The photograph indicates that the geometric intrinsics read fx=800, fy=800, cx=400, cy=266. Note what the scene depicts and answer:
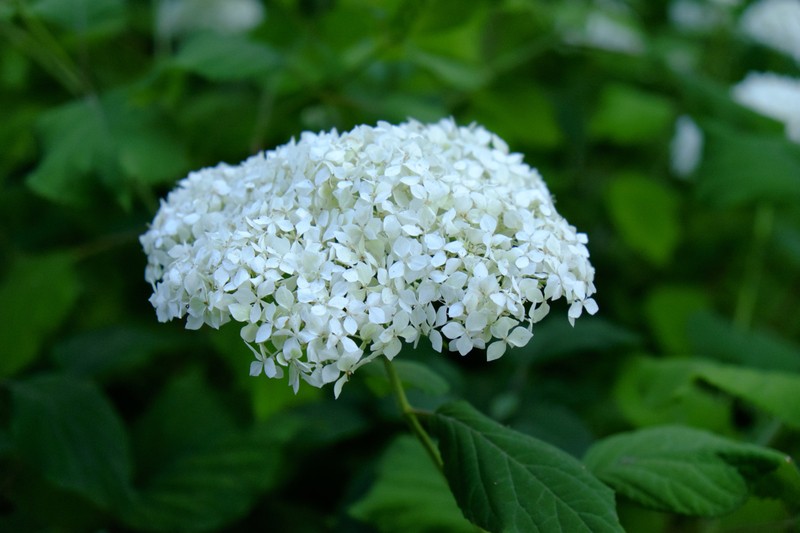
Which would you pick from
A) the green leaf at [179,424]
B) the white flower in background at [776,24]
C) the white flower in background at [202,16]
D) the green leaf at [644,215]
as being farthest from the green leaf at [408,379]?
the white flower in background at [776,24]

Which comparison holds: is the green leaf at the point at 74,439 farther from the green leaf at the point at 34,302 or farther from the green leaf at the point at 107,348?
the green leaf at the point at 34,302

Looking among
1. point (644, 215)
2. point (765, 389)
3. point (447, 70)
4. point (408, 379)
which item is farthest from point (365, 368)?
point (644, 215)

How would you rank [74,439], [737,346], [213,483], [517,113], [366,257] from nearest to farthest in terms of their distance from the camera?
[366,257]
[74,439]
[213,483]
[737,346]
[517,113]

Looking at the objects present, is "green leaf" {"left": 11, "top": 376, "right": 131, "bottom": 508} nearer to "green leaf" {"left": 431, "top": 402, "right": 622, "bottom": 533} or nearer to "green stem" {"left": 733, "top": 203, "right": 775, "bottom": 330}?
"green leaf" {"left": 431, "top": 402, "right": 622, "bottom": 533}

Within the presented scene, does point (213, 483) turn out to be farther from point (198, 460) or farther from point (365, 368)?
point (365, 368)

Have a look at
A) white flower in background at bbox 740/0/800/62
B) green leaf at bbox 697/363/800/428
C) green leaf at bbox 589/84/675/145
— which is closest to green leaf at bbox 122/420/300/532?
green leaf at bbox 697/363/800/428

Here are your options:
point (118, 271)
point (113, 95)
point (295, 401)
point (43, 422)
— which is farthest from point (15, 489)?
point (113, 95)
